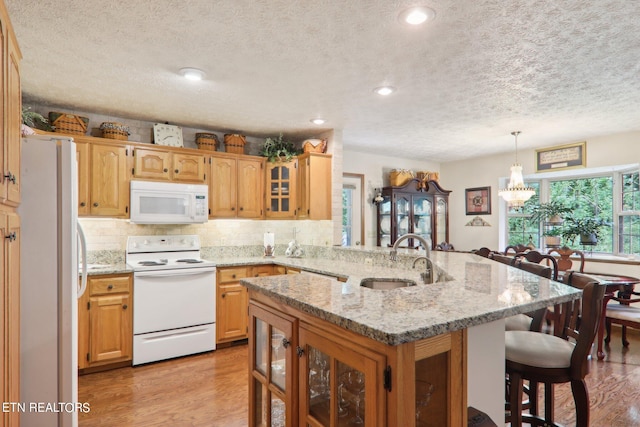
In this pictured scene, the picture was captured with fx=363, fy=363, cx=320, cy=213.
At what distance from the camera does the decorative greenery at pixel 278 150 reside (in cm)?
443

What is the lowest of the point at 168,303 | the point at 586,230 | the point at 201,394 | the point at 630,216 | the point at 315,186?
the point at 201,394

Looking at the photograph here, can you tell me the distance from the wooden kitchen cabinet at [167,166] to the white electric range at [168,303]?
2.29ft

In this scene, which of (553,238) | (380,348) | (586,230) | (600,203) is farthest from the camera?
(553,238)

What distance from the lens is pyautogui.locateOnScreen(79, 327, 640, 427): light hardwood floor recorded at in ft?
7.93

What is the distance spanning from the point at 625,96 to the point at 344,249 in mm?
2896

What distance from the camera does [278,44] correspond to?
7.46 feet

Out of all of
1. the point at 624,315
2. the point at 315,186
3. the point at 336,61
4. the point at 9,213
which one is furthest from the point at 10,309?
the point at 624,315

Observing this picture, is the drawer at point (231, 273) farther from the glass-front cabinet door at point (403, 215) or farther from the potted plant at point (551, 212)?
the potted plant at point (551, 212)

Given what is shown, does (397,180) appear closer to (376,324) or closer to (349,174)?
(349,174)

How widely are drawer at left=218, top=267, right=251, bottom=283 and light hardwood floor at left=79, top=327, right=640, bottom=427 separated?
0.76m

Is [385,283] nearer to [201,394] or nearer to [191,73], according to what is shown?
[201,394]

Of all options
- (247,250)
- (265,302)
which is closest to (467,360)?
(265,302)

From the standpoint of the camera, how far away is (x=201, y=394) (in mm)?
2787

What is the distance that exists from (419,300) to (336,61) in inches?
71.6
